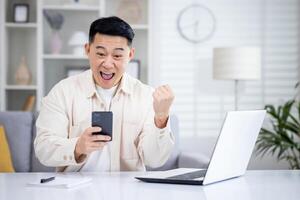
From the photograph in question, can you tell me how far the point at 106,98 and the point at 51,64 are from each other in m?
2.31

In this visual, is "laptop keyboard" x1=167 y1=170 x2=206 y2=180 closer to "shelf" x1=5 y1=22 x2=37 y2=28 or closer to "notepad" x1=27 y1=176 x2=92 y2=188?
"notepad" x1=27 y1=176 x2=92 y2=188

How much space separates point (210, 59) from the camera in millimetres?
4664

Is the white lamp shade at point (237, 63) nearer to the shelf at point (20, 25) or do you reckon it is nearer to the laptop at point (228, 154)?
the shelf at point (20, 25)

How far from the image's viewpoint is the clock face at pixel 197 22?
4.64 m

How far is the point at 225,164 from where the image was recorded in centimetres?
186

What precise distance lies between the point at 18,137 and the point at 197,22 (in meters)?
1.86

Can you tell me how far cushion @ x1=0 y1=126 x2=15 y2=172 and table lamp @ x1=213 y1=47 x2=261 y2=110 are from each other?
1.64 m

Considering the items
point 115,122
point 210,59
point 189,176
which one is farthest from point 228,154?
point 210,59

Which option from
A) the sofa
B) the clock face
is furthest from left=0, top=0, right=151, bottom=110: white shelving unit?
the sofa

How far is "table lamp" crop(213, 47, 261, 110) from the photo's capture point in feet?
13.6

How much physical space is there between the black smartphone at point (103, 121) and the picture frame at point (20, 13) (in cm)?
269

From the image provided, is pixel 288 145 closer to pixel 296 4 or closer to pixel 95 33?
pixel 296 4

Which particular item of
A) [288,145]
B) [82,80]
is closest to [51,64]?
[288,145]

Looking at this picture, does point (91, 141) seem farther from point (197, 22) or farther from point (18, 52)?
point (197, 22)
